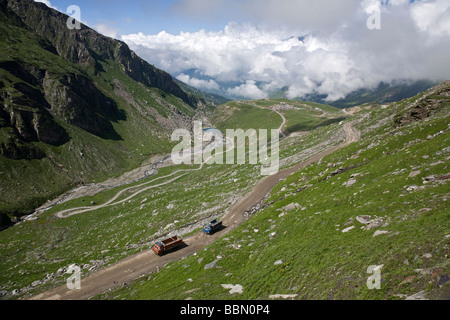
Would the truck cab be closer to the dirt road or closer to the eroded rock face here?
the dirt road

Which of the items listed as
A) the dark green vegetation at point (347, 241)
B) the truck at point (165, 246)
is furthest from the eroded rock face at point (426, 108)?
the truck at point (165, 246)

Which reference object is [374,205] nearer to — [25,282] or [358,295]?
[358,295]

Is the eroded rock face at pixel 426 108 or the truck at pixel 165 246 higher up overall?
the eroded rock face at pixel 426 108

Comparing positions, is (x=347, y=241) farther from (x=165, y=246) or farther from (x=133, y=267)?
(x=133, y=267)

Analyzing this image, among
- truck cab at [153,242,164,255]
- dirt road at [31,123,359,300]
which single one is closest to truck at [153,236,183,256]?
truck cab at [153,242,164,255]

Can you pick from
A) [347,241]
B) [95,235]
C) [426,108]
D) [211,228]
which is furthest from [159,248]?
[426,108]

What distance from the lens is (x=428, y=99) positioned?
215ft

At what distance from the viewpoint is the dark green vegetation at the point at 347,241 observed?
58.6 feet

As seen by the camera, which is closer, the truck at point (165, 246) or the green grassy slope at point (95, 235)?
the truck at point (165, 246)

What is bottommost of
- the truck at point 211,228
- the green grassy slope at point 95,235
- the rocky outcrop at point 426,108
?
the green grassy slope at point 95,235

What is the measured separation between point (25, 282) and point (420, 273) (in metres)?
66.2

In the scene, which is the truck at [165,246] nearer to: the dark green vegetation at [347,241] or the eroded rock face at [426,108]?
the dark green vegetation at [347,241]

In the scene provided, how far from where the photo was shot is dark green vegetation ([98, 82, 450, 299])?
1788 cm

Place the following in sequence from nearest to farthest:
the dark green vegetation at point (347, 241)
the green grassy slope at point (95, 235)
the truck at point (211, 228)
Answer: the dark green vegetation at point (347, 241)
the truck at point (211, 228)
the green grassy slope at point (95, 235)
